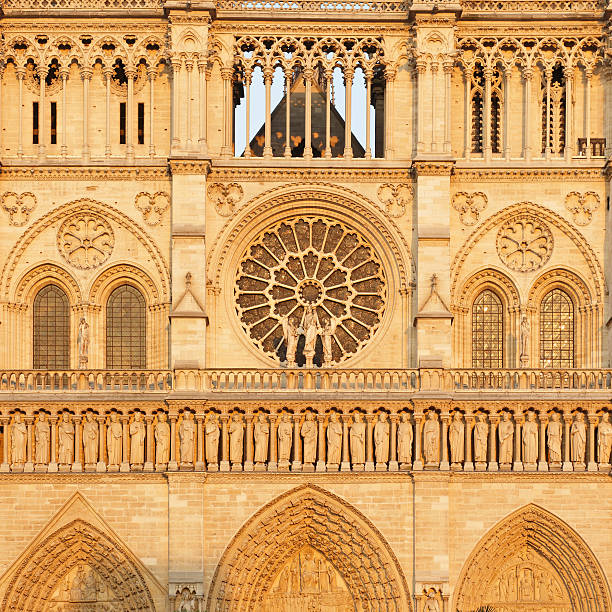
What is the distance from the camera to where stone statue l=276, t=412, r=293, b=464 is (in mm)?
34125

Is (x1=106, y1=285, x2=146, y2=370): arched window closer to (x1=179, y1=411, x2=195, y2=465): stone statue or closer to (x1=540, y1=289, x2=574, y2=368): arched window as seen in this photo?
(x1=179, y1=411, x2=195, y2=465): stone statue

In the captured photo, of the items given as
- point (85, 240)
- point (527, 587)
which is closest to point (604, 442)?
point (527, 587)

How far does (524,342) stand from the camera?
116 ft

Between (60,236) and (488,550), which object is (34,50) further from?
(488,550)

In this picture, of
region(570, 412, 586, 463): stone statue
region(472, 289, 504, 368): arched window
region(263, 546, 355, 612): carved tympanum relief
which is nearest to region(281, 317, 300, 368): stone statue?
region(472, 289, 504, 368): arched window

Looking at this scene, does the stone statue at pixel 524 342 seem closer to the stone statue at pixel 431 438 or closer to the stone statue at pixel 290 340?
the stone statue at pixel 431 438

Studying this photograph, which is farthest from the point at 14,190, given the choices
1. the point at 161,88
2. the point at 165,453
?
the point at 165,453

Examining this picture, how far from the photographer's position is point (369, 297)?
35906 millimetres

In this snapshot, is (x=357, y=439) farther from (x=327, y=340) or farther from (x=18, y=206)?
(x=18, y=206)

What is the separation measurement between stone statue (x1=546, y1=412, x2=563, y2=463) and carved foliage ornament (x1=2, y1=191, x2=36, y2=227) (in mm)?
10664

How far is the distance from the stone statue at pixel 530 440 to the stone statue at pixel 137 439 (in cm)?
705

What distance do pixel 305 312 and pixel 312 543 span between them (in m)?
4.37

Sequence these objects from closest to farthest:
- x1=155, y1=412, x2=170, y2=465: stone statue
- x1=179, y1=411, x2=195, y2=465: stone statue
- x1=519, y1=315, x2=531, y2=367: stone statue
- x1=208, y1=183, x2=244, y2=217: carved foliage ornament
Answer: x1=179, y1=411, x2=195, y2=465: stone statue
x1=155, y1=412, x2=170, y2=465: stone statue
x1=519, y1=315, x2=531, y2=367: stone statue
x1=208, y1=183, x2=244, y2=217: carved foliage ornament

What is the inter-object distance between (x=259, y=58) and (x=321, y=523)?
29.6 feet
